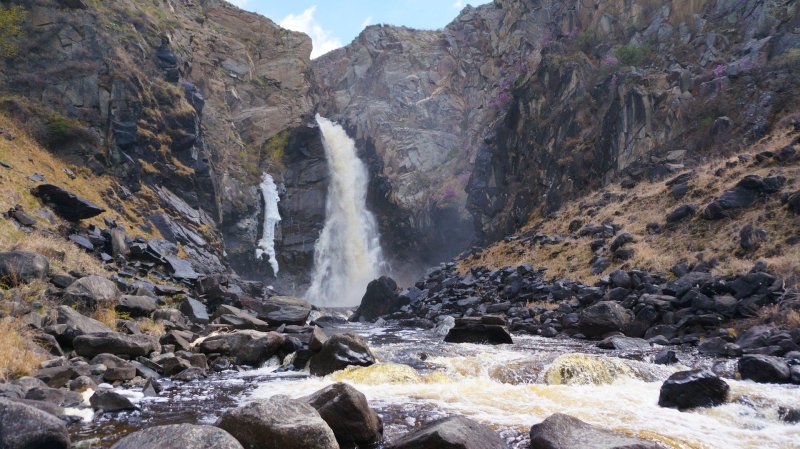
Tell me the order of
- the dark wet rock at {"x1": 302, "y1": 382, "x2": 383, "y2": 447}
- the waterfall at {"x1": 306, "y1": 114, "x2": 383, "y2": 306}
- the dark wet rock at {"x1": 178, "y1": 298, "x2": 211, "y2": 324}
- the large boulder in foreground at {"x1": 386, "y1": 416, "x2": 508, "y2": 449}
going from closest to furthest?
the large boulder in foreground at {"x1": 386, "y1": 416, "x2": 508, "y2": 449}
the dark wet rock at {"x1": 302, "y1": 382, "x2": 383, "y2": 447}
the dark wet rock at {"x1": 178, "y1": 298, "x2": 211, "y2": 324}
the waterfall at {"x1": 306, "y1": 114, "x2": 383, "y2": 306}

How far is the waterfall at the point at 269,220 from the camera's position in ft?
172

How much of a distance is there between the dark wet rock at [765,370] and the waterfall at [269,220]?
4592 cm

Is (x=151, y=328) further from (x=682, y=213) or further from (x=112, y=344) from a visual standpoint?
(x=682, y=213)

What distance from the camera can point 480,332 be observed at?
687 inches

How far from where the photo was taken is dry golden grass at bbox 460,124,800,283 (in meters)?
18.5

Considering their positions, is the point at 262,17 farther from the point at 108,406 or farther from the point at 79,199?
the point at 108,406

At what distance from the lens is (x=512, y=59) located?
60.4m

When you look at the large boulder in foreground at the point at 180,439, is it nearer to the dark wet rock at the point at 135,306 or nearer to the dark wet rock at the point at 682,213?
the dark wet rock at the point at 135,306

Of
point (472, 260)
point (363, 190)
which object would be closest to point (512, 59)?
point (363, 190)

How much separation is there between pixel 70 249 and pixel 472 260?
2524 cm

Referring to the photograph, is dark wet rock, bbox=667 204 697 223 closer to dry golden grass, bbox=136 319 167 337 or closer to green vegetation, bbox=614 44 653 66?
green vegetation, bbox=614 44 653 66

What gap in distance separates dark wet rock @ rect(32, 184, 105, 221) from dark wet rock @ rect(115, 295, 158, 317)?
28.5 feet

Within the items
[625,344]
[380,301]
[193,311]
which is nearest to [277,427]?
[625,344]

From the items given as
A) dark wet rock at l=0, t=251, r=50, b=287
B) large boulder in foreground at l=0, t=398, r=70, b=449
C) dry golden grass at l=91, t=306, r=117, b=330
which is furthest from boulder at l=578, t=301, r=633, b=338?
dark wet rock at l=0, t=251, r=50, b=287
